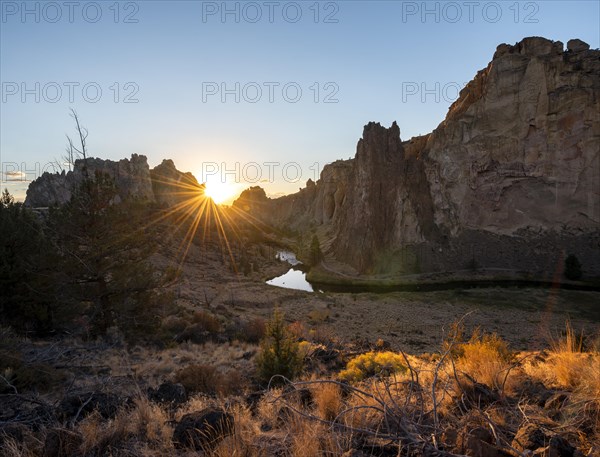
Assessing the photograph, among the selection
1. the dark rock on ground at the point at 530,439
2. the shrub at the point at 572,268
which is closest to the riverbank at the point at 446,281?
the shrub at the point at 572,268

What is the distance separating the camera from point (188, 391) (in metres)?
7.38

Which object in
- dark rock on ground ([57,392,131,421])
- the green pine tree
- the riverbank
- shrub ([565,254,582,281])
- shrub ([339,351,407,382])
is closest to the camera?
dark rock on ground ([57,392,131,421])

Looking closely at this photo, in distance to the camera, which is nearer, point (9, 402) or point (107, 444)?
point (107, 444)

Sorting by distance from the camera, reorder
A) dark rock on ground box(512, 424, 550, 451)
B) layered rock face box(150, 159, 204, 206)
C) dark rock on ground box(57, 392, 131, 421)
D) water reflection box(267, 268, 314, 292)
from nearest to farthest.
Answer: dark rock on ground box(512, 424, 550, 451)
dark rock on ground box(57, 392, 131, 421)
water reflection box(267, 268, 314, 292)
layered rock face box(150, 159, 204, 206)

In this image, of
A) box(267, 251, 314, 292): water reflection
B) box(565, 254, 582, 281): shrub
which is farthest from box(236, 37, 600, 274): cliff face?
box(267, 251, 314, 292): water reflection

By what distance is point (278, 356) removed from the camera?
28.7ft

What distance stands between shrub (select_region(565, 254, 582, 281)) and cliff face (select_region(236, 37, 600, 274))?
356cm

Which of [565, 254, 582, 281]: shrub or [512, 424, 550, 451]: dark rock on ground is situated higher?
[512, 424, 550, 451]: dark rock on ground

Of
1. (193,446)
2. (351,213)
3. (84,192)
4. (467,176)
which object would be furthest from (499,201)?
(193,446)

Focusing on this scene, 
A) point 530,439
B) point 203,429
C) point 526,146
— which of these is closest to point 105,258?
point 203,429

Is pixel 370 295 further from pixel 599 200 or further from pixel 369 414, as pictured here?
pixel 599 200

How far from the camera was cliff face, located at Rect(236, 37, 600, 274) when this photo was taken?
53469 millimetres

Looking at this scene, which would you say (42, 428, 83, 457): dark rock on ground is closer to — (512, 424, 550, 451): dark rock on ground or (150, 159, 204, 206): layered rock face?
(512, 424, 550, 451): dark rock on ground

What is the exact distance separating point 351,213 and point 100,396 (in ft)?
212
